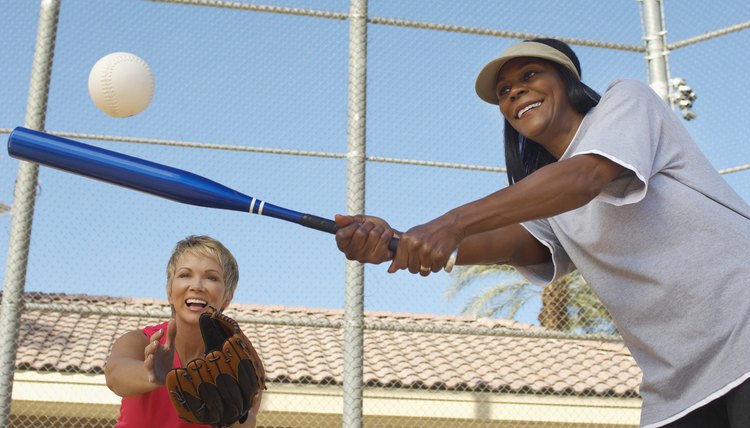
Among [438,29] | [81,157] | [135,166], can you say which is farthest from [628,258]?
[438,29]

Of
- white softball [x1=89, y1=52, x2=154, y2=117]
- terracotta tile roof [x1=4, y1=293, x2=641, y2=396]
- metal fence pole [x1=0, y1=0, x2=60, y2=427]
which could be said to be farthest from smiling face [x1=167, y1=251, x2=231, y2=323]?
terracotta tile roof [x1=4, y1=293, x2=641, y2=396]

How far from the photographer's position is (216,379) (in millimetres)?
2816

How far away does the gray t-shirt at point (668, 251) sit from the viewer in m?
2.16

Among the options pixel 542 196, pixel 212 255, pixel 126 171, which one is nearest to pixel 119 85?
pixel 212 255

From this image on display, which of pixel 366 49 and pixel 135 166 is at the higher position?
pixel 366 49

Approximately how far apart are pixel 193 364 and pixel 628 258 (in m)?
1.34

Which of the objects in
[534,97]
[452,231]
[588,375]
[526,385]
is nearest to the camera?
[452,231]

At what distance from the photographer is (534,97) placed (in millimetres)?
2551

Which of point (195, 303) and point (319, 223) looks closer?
point (319, 223)

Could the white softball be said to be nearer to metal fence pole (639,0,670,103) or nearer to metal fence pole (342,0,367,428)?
metal fence pole (342,0,367,428)

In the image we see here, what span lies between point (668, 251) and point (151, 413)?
6.18 ft

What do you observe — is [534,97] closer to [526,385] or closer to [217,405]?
[217,405]

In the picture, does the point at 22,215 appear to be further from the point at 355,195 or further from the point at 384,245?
the point at 384,245

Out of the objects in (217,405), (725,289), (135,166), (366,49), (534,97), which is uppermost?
(366,49)
